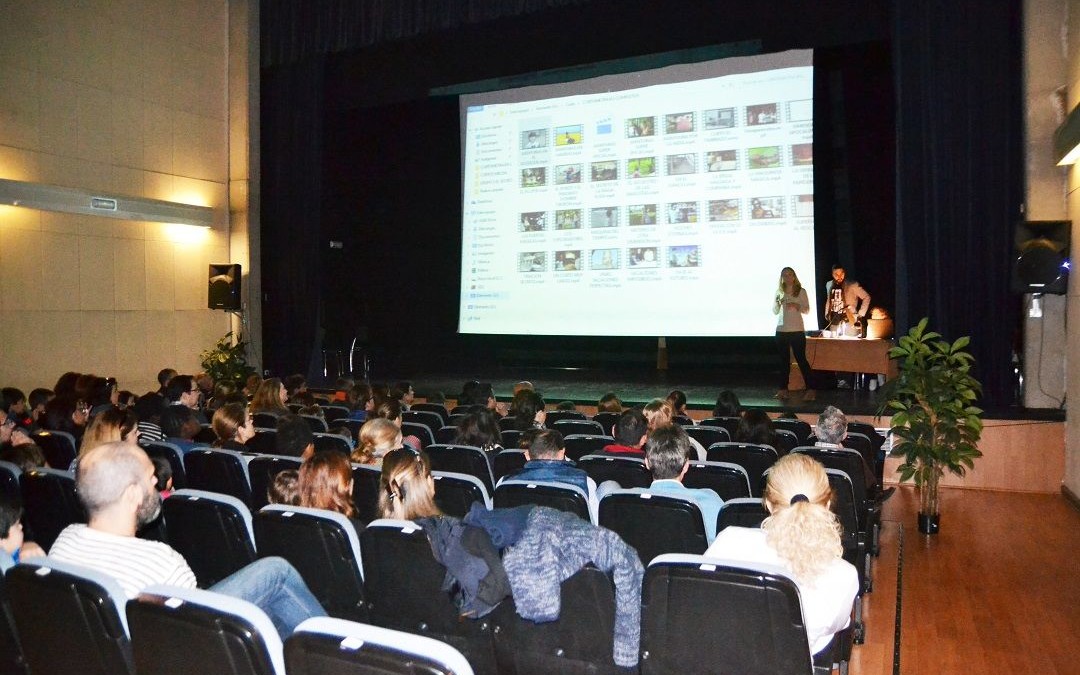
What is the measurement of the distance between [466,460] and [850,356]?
587 centimetres

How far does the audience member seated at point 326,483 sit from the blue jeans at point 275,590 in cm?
78

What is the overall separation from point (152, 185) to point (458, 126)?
14.8 feet

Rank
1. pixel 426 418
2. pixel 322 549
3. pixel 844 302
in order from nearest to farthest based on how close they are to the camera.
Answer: pixel 322 549
pixel 426 418
pixel 844 302

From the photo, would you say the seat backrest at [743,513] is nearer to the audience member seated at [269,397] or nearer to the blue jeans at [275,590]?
the blue jeans at [275,590]

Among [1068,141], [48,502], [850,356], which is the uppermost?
[1068,141]

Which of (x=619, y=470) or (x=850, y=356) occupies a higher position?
(x=850, y=356)

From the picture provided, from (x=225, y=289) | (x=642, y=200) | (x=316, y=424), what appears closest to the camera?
(x=316, y=424)

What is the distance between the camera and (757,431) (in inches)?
205

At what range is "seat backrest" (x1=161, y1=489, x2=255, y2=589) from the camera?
300 cm

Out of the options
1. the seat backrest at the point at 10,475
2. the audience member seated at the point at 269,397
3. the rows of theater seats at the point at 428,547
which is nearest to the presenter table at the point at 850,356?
the rows of theater seats at the point at 428,547

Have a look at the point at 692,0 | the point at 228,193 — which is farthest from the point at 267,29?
the point at 692,0

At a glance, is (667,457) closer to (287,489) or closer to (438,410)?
(287,489)

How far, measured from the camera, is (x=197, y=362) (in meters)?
11.8

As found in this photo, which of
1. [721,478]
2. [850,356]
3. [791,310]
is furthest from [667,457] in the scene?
[850,356]
